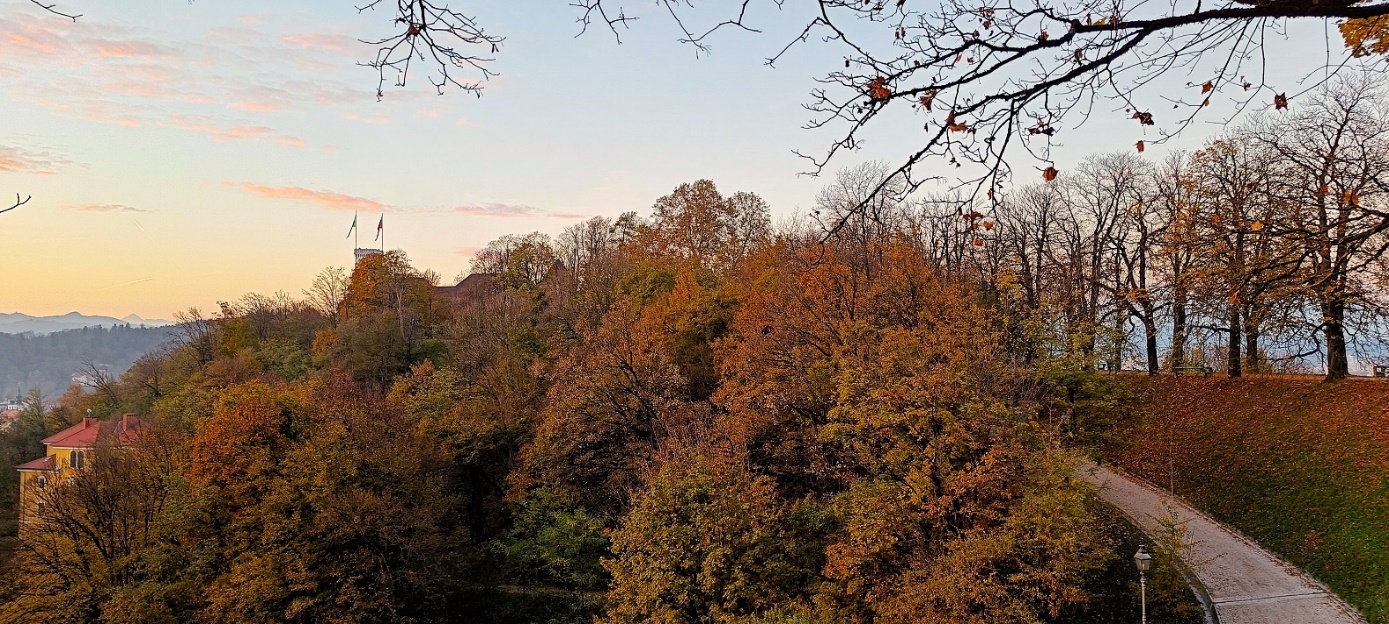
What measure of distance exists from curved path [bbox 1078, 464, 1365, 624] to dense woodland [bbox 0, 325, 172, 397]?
103724mm

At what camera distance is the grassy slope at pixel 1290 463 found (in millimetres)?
14766

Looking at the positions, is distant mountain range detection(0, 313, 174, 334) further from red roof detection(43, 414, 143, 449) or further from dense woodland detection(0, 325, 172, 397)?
red roof detection(43, 414, 143, 449)

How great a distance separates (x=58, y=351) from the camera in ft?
342

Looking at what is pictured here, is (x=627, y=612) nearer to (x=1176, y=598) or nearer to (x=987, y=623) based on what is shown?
(x=987, y=623)

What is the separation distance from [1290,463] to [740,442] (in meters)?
13.7

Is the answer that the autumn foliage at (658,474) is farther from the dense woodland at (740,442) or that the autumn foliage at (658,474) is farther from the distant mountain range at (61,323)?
the distant mountain range at (61,323)

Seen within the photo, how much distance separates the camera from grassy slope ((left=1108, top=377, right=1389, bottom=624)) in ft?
48.4

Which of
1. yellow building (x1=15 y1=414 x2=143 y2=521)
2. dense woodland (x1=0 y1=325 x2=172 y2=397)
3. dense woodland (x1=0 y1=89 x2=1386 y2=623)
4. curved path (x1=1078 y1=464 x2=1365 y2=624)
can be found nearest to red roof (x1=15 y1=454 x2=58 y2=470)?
yellow building (x1=15 y1=414 x2=143 y2=521)

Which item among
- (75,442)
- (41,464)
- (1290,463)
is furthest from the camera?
(75,442)

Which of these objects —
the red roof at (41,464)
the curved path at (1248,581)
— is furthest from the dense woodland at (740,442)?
the red roof at (41,464)

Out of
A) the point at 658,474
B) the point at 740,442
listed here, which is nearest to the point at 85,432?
the point at 658,474

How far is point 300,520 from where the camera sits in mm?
20250

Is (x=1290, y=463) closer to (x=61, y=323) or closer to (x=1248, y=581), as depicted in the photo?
(x=1248, y=581)

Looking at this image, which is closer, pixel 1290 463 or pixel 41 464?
pixel 1290 463
